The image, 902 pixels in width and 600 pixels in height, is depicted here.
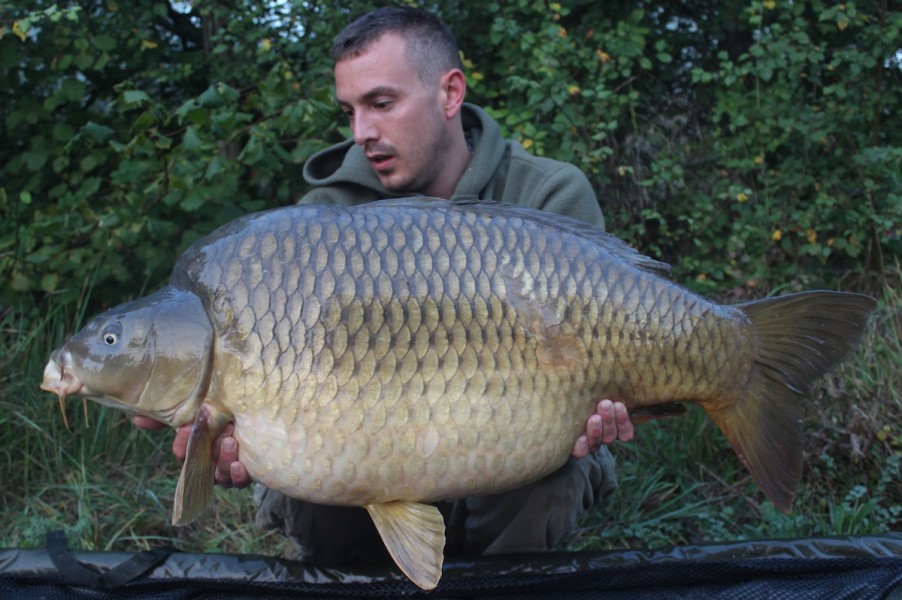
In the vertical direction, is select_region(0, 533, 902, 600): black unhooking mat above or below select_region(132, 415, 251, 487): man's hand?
below

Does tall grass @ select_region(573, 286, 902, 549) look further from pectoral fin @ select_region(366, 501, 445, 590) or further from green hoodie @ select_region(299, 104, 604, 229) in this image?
pectoral fin @ select_region(366, 501, 445, 590)

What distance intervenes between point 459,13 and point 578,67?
618 millimetres

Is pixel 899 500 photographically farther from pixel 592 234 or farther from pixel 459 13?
pixel 459 13

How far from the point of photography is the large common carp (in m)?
1.33

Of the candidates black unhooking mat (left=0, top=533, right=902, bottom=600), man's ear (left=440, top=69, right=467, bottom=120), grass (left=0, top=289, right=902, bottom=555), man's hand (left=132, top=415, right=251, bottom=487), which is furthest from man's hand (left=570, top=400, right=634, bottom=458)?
man's ear (left=440, top=69, right=467, bottom=120)

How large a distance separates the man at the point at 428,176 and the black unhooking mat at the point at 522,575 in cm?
13

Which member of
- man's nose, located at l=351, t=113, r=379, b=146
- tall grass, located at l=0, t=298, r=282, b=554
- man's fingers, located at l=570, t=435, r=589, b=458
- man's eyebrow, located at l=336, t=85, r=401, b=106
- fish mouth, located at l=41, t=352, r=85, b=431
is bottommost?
tall grass, located at l=0, t=298, r=282, b=554

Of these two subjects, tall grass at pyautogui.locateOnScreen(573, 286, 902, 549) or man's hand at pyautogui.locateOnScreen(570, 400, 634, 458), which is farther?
tall grass at pyautogui.locateOnScreen(573, 286, 902, 549)

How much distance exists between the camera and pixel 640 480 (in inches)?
93.7

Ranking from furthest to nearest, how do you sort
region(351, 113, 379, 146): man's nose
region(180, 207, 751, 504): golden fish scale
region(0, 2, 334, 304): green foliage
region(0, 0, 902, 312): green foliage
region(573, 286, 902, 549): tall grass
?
region(0, 0, 902, 312): green foliage
region(0, 2, 334, 304): green foliage
region(573, 286, 902, 549): tall grass
region(351, 113, 379, 146): man's nose
region(180, 207, 751, 504): golden fish scale

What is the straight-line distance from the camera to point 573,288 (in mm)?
1409

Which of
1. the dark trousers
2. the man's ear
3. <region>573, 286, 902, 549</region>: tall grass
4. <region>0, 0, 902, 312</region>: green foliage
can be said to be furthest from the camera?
<region>0, 0, 902, 312</region>: green foliage

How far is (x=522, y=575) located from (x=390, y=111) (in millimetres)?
1001

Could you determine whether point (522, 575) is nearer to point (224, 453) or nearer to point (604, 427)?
point (604, 427)
